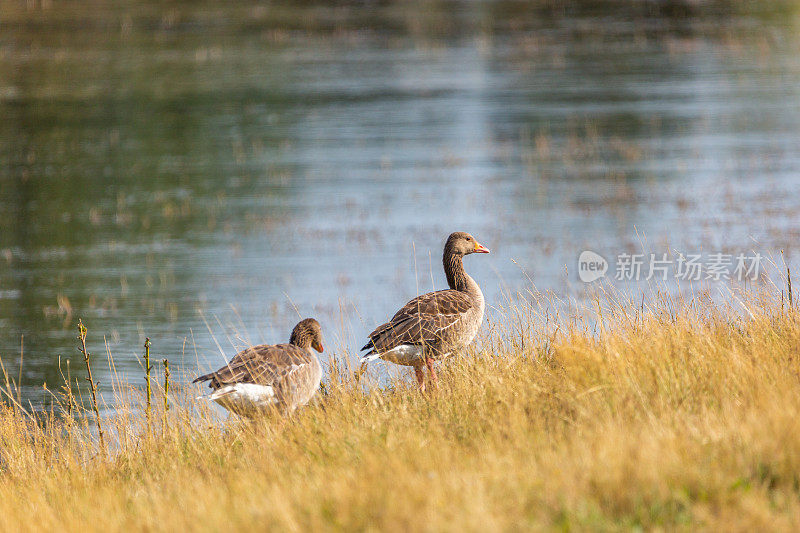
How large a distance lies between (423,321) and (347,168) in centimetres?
2206

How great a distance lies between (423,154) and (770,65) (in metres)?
21.7

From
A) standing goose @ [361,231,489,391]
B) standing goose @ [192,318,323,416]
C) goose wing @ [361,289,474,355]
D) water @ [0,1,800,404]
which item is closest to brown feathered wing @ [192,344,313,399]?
standing goose @ [192,318,323,416]

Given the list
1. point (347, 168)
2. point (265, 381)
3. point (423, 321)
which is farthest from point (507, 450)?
point (347, 168)

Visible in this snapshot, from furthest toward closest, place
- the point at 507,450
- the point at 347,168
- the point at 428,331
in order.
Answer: the point at 347,168 < the point at 428,331 < the point at 507,450

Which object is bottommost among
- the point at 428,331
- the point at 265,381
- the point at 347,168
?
the point at 265,381

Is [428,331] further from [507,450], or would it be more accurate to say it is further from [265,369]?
[507,450]

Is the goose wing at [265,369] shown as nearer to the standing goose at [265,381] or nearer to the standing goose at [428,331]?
the standing goose at [265,381]

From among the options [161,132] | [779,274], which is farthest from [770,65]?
[779,274]

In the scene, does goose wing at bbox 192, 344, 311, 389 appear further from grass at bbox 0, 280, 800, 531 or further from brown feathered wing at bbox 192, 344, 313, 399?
grass at bbox 0, 280, 800, 531

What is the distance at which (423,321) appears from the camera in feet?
30.9

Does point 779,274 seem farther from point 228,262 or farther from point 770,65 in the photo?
point 770,65

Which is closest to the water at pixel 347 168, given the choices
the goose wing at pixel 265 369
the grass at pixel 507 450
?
the goose wing at pixel 265 369

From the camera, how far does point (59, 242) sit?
978 inches

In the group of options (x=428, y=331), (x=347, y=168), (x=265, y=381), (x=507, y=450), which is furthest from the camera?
(x=347, y=168)
